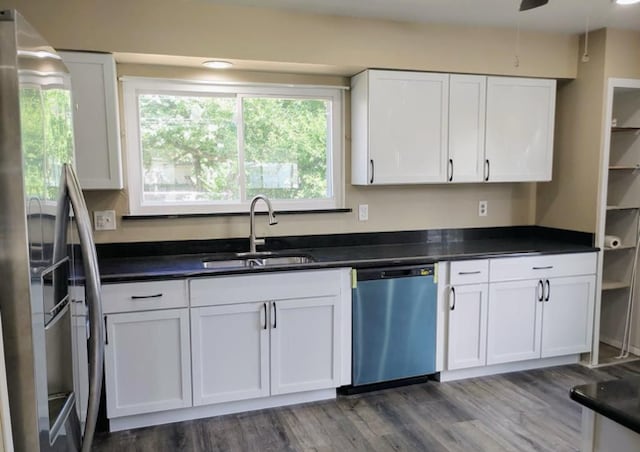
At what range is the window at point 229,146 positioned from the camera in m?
3.06

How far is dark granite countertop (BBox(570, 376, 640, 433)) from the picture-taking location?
989mm

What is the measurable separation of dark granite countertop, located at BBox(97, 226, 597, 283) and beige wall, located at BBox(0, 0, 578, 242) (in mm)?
64

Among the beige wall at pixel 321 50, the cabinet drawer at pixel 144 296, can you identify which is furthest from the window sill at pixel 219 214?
the cabinet drawer at pixel 144 296

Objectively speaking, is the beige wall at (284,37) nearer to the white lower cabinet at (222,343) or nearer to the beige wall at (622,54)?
the beige wall at (622,54)

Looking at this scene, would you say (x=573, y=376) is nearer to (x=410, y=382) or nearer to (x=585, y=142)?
(x=410, y=382)

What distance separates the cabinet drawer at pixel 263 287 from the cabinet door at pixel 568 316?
62.1 inches

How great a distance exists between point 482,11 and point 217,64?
1.69 meters

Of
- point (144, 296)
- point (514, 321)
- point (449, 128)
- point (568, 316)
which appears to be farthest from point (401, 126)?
point (144, 296)

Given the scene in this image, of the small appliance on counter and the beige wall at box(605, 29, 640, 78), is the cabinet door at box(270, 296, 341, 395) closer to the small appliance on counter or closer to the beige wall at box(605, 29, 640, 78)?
the small appliance on counter

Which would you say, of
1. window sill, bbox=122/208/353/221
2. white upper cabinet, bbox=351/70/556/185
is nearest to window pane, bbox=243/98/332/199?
window sill, bbox=122/208/353/221

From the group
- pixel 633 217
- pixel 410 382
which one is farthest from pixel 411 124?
pixel 633 217

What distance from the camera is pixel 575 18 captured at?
10.2 feet

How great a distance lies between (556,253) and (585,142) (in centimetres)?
89

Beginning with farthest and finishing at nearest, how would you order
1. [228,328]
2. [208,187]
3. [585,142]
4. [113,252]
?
[585,142] < [208,187] < [113,252] < [228,328]
